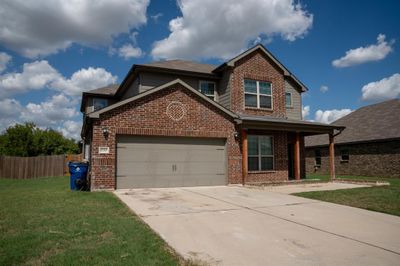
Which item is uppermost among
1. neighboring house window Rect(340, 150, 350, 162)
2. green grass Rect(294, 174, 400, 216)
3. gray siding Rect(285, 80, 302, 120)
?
gray siding Rect(285, 80, 302, 120)

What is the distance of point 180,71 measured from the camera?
1645cm

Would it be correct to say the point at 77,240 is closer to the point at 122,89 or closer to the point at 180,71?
the point at 180,71

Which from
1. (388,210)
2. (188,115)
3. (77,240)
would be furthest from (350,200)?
(77,240)

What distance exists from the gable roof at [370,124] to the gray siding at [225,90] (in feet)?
44.7

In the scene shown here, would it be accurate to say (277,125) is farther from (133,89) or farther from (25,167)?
(25,167)

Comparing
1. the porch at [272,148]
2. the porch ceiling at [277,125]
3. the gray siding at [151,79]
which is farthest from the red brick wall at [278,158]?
the gray siding at [151,79]

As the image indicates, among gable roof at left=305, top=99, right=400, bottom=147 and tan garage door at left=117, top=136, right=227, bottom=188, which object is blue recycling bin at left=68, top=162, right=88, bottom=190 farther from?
gable roof at left=305, top=99, right=400, bottom=147

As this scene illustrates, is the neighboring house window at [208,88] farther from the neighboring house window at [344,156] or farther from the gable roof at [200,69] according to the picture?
the neighboring house window at [344,156]

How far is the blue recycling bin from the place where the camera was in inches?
482

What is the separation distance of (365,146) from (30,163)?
26.2 m

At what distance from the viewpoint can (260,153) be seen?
54.3 feet

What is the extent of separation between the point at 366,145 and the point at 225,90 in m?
14.3

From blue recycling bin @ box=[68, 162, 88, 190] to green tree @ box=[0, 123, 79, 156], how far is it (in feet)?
80.0

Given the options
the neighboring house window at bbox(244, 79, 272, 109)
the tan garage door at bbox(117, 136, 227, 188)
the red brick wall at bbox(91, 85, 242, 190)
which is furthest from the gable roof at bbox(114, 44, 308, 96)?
the tan garage door at bbox(117, 136, 227, 188)
